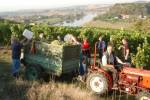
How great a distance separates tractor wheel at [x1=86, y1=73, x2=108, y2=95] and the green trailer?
3.20ft

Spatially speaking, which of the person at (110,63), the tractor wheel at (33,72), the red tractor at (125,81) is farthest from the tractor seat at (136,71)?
the tractor wheel at (33,72)

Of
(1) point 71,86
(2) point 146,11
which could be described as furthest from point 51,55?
(2) point 146,11

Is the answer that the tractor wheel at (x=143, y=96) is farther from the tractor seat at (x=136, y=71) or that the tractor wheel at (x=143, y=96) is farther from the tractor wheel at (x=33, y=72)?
the tractor wheel at (x=33, y=72)

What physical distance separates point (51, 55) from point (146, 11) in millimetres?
103041

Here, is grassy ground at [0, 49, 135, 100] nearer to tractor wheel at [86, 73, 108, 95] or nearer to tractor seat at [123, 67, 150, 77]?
tractor wheel at [86, 73, 108, 95]

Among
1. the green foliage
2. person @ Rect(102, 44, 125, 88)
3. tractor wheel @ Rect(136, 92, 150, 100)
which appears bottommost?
the green foliage

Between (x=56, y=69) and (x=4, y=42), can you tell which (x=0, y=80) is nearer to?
(x=56, y=69)

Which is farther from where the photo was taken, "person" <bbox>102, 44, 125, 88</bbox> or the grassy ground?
"person" <bbox>102, 44, 125, 88</bbox>

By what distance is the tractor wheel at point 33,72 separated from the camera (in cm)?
1129

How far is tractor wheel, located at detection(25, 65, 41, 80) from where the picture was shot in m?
11.3

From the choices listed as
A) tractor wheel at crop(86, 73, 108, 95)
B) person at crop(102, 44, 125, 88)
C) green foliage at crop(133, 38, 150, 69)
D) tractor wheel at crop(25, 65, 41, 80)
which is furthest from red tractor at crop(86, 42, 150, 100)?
green foliage at crop(133, 38, 150, 69)

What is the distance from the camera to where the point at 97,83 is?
10.4 metres

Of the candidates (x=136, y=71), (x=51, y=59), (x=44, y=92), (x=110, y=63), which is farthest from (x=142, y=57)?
(x=44, y=92)

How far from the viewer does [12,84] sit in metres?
9.76
